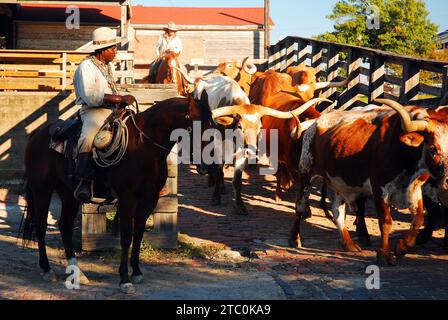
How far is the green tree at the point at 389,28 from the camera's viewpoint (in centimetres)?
3778

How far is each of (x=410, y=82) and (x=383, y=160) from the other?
3.99 m

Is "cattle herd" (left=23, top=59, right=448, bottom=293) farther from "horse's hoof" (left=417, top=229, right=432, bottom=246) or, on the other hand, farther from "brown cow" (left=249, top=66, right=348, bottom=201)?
"brown cow" (left=249, top=66, right=348, bottom=201)

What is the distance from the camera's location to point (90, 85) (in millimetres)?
7492

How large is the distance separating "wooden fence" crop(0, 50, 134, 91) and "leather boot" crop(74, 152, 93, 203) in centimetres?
800

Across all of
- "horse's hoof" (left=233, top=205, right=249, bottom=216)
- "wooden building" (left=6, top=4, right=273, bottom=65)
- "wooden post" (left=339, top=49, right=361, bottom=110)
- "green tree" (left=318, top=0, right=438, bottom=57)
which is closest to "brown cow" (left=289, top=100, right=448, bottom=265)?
"horse's hoof" (left=233, top=205, right=249, bottom=216)

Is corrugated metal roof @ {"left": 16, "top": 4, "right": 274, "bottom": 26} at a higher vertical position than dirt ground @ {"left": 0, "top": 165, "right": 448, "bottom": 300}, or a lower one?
higher

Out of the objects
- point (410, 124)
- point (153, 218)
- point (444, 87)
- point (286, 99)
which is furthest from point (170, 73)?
point (410, 124)

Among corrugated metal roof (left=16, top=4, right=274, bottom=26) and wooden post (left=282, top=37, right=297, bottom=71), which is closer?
wooden post (left=282, top=37, right=297, bottom=71)

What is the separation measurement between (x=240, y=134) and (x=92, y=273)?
3.57 metres

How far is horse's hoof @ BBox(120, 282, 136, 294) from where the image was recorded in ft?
23.2

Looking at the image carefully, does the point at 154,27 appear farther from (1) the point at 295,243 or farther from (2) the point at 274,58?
(1) the point at 295,243

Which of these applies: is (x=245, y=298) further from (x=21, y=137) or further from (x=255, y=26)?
(x=255, y=26)

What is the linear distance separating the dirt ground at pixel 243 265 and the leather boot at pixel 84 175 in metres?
0.93

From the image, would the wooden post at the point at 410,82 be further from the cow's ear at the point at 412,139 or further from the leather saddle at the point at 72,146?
the leather saddle at the point at 72,146
